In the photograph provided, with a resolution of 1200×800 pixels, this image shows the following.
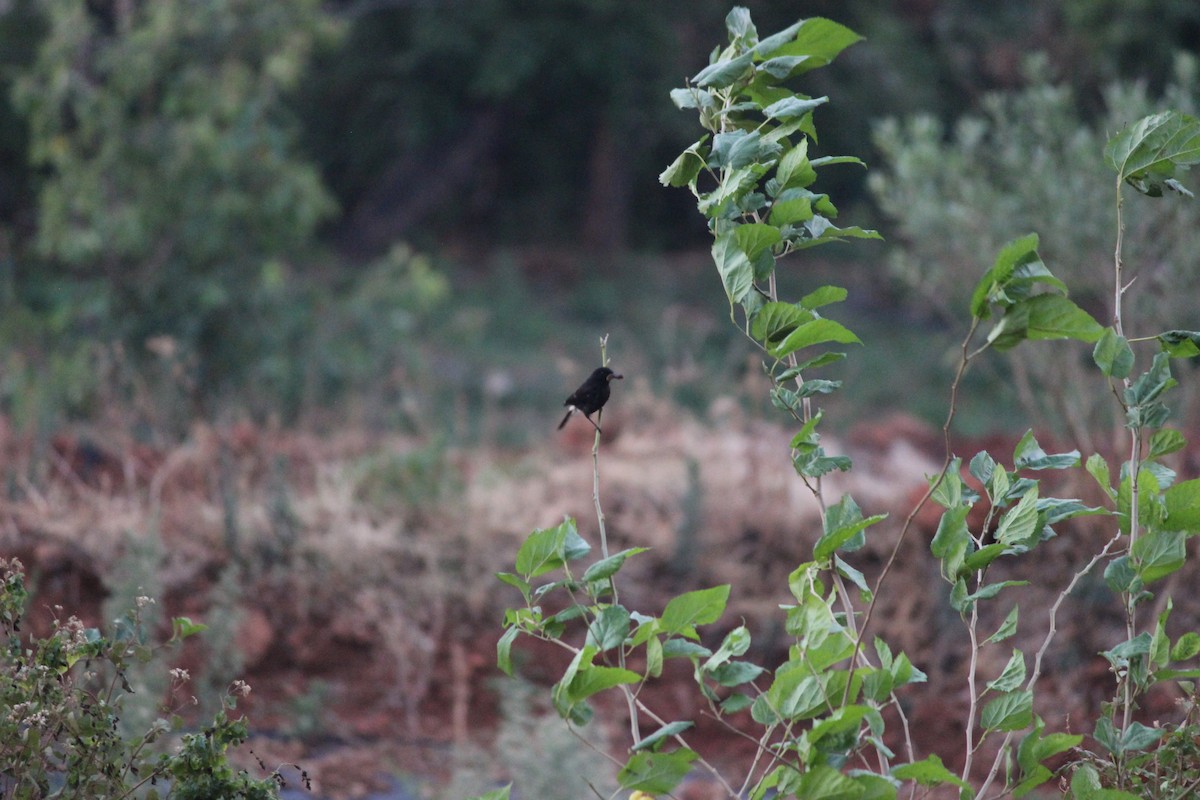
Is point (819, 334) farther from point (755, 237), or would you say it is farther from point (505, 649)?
point (505, 649)

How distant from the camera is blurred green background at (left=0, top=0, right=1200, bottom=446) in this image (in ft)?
18.4

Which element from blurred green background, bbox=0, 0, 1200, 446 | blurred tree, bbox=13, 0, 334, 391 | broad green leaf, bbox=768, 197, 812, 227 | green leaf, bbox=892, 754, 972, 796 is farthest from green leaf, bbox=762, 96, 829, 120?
blurred tree, bbox=13, 0, 334, 391

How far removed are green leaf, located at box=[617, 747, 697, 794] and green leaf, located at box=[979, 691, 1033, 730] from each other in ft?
1.33

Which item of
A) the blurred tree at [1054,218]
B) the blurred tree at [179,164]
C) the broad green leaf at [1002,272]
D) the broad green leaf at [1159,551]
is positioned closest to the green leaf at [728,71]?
the broad green leaf at [1002,272]

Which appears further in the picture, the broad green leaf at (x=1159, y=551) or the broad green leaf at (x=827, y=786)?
the broad green leaf at (x=1159, y=551)

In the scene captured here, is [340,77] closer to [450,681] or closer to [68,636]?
[450,681]

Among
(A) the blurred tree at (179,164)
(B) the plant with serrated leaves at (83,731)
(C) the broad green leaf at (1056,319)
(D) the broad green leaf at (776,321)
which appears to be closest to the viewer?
(C) the broad green leaf at (1056,319)

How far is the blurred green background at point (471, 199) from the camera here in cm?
561

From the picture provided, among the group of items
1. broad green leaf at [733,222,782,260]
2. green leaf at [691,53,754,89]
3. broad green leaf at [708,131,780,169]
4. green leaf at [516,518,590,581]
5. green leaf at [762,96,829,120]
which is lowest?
green leaf at [516,518,590,581]

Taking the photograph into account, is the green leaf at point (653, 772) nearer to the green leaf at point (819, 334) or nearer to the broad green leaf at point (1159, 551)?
the green leaf at point (819, 334)

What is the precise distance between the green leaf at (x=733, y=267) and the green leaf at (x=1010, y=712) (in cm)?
61

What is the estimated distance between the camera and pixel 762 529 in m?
4.77

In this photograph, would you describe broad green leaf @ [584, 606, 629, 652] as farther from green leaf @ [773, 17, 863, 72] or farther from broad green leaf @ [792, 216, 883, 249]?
green leaf @ [773, 17, 863, 72]

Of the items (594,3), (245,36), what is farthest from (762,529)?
(594,3)
